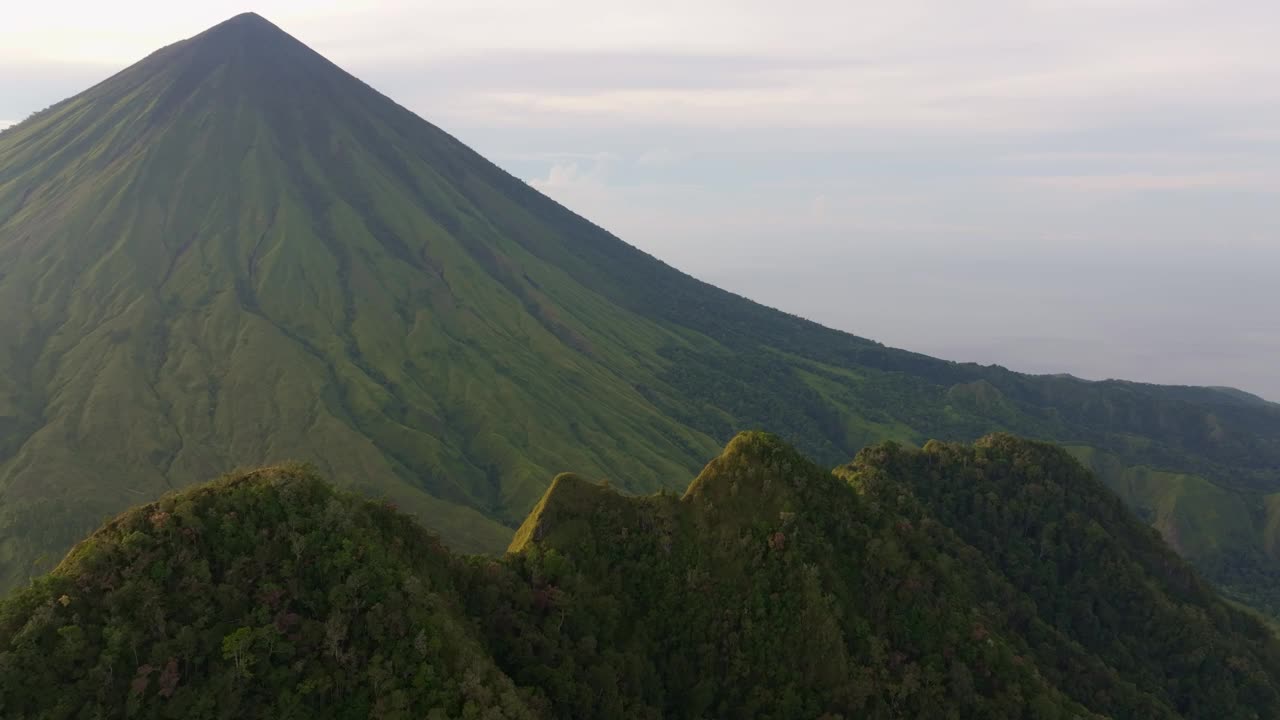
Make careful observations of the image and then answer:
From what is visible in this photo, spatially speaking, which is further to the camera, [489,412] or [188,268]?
[188,268]

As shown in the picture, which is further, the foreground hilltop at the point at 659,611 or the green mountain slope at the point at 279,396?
the green mountain slope at the point at 279,396

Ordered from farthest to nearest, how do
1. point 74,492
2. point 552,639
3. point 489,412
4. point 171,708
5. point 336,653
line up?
point 489,412 < point 74,492 < point 552,639 < point 336,653 < point 171,708

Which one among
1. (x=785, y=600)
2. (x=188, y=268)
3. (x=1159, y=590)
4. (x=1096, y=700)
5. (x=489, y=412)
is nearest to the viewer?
(x=785, y=600)

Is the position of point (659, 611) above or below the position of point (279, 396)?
above

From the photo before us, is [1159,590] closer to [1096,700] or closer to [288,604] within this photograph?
[1096,700]

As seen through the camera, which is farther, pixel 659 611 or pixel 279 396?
pixel 279 396

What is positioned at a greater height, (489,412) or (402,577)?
(402,577)

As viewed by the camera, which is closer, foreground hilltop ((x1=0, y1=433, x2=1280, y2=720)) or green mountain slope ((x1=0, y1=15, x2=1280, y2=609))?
foreground hilltop ((x1=0, y1=433, x2=1280, y2=720))

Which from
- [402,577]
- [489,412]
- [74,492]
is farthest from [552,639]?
[489,412]
